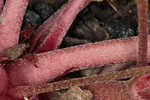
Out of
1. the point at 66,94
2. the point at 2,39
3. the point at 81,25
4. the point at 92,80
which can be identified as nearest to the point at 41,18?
the point at 81,25

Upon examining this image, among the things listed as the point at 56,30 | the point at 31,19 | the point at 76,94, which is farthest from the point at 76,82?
the point at 31,19

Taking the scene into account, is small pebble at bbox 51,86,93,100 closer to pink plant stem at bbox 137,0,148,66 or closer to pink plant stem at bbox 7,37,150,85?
pink plant stem at bbox 7,37,150,85

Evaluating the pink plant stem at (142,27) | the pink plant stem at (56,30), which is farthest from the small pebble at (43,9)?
the pink plant stem at (142,27)

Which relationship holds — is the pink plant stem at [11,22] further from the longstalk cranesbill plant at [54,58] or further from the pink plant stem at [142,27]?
the pink plant stem at [142,27]

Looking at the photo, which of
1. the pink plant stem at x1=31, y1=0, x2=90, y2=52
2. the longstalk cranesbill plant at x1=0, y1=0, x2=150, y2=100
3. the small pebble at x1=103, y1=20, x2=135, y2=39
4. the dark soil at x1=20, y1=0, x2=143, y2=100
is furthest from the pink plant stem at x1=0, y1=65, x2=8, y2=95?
the small pebble at x1=103, y1=20, x2=135, y2=39

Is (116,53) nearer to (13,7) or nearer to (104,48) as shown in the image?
(104,48)
